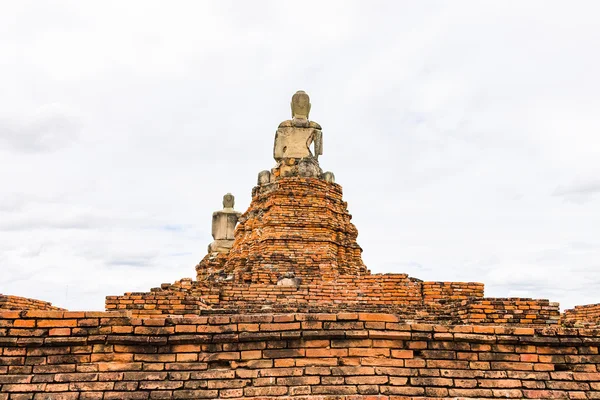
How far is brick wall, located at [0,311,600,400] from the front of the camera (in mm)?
4336

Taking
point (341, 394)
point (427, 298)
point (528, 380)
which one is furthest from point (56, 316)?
point (427, 298)

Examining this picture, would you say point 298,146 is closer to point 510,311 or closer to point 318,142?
point 318,142

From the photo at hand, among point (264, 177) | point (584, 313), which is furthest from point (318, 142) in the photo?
point (584, 313)

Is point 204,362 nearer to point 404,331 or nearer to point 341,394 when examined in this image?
point 341,394

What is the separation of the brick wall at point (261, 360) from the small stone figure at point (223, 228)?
56.5ft

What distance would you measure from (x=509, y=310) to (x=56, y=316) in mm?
6388

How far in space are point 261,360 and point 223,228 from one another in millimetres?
17997

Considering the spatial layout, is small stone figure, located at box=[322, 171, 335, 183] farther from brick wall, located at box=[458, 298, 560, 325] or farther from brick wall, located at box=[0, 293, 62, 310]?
brick wall, located at box=[0, 293, 62, 310]

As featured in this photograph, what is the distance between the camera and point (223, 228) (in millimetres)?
22250

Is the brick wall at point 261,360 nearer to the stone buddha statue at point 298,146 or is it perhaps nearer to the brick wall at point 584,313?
the brick wall at point 584,313

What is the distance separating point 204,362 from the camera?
176 inches

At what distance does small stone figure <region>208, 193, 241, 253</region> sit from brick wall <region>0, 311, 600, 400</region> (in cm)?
1723

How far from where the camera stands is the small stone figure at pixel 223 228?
859 inches

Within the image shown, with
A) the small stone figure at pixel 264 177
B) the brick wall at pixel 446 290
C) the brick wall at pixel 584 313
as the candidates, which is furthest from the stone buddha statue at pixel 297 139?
the brick wall at pixel 584 313
